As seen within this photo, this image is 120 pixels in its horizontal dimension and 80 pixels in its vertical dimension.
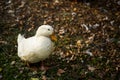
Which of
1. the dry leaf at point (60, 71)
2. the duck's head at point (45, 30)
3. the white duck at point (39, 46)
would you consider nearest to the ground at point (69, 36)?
the dry leaf at point (60, 71)

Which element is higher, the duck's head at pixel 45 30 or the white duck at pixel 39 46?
the duck's head at pixel 45 30

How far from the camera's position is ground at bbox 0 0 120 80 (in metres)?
4.78

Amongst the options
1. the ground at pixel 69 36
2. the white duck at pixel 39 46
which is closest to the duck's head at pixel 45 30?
the white duck at pixel 39 46

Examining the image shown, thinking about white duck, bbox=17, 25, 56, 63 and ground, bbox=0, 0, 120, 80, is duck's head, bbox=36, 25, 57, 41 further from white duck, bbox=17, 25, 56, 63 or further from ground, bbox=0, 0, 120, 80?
ground, bbox=0, 0, 120, 80

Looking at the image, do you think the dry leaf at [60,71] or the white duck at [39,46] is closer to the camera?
the white duck at [39,46]

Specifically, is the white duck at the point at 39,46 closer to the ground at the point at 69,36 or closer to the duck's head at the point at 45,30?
the duck's head at the point at 45,30

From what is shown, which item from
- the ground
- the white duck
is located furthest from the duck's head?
the ground

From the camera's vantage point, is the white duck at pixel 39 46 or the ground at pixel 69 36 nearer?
the white duck at pixel 39 46

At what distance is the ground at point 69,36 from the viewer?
478 centimetres

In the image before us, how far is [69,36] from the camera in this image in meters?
5.64

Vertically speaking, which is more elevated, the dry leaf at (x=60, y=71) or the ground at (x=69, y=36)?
the ground at (x=69, y=36)

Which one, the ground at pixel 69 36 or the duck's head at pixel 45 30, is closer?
the duck's head at pixel 45 30

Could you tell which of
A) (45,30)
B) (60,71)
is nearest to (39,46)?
(45,30)

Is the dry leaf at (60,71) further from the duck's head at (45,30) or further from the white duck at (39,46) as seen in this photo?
the duck's head at (45,30)
